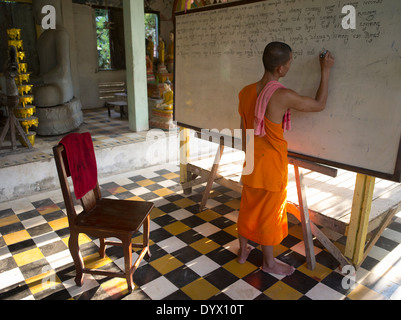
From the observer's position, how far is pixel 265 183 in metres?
2.55

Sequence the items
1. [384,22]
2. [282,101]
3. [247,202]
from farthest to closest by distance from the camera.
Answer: [247,202], [282,101], [384,22]

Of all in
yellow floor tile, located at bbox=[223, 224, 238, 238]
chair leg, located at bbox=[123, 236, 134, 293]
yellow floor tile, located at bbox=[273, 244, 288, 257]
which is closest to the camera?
chair leg, located at bbox=[123, 236, 134, 293]

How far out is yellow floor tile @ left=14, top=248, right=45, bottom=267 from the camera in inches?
117

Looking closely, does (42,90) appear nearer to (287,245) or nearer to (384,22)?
(287,245)

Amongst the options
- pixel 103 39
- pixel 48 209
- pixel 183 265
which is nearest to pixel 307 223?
pixel 183 265

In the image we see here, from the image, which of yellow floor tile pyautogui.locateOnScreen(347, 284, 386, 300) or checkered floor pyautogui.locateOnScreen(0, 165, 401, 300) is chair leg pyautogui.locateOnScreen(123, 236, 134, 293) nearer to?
checkered floor pyautogui.locateOnScreen(0, 165, 401, 300)

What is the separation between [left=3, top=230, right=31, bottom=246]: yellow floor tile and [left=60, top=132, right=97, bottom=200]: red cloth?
1237mm

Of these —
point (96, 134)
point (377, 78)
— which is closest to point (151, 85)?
point (96, 134)

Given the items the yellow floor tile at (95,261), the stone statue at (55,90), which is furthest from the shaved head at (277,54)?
the stone statue at (55,90)

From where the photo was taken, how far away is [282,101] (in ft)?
7.66

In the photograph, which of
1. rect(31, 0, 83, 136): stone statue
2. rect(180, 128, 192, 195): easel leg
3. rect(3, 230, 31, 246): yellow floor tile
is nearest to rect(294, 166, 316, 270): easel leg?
rect(180, 128, 192, 195): easel leg

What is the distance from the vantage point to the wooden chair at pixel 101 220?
2.38 meters

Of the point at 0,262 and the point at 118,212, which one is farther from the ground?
the point at 118,212

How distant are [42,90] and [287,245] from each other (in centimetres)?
453
